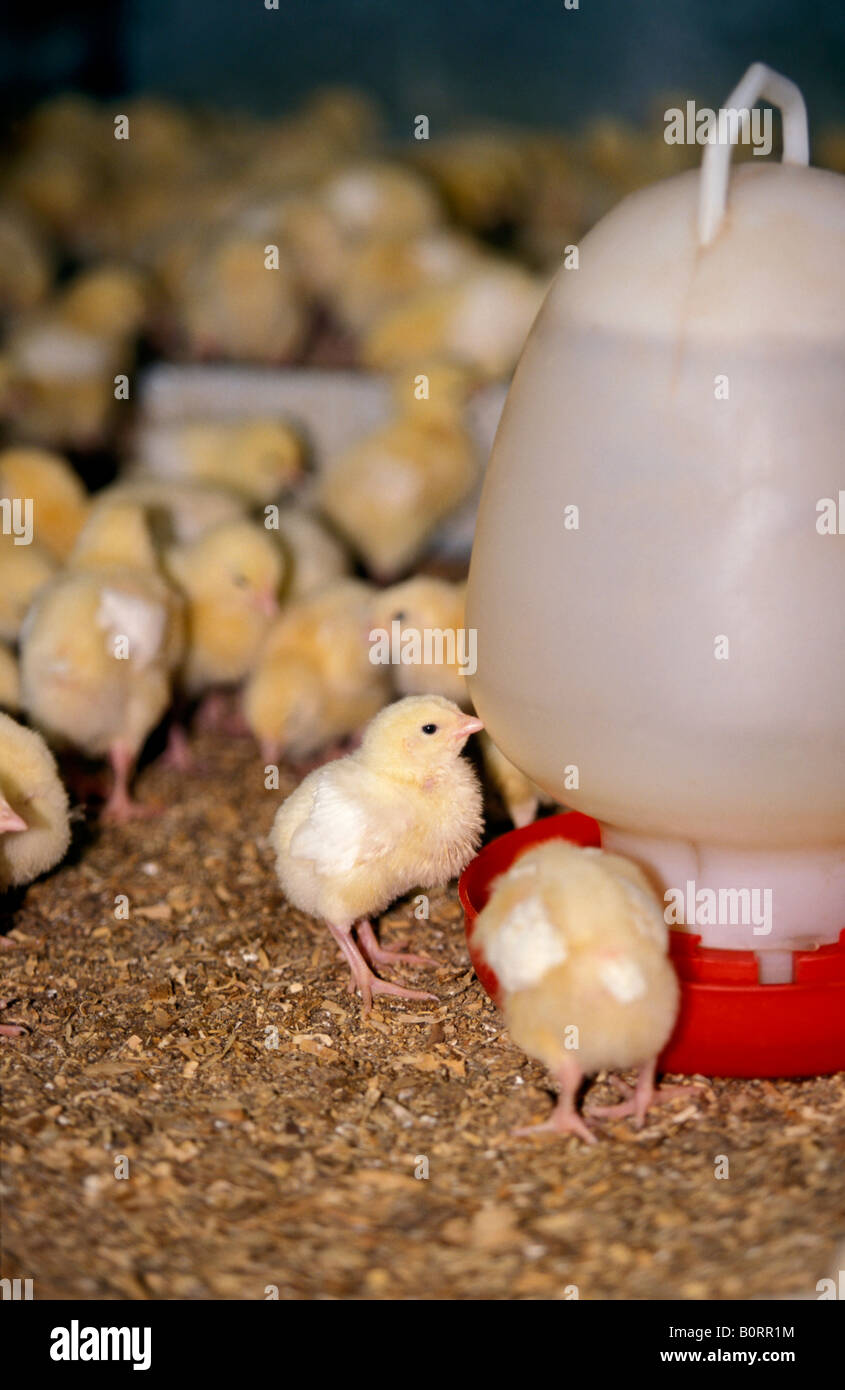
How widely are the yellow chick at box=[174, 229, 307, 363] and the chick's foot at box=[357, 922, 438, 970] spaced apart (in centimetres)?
299

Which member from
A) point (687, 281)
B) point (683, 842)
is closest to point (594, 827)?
point (683, 842)

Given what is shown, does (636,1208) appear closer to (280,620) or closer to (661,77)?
(280,620)

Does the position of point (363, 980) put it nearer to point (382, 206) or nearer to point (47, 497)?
point (47, 497)

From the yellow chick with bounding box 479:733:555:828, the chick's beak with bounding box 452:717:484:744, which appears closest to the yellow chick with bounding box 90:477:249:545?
the yellow chick with bounding box 479:733:555:828

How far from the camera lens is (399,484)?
412 centimetres

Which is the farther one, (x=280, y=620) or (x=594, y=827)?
(x=280, y=620)

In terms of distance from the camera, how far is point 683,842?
2.16 m

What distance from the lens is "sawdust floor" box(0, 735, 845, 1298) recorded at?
182 centimetres

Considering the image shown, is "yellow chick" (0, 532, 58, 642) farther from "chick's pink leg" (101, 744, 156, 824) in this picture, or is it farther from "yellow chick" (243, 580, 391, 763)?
"yellow chick" (243, 580, 391, 763)

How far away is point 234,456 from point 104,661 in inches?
56.5

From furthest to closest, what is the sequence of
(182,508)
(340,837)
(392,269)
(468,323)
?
(392,269)
(468,323)
(182,508)
(340,837)

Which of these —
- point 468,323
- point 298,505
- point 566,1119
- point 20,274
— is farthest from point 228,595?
point 20,274

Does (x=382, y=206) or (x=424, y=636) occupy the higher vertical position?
(x=382, y=206)

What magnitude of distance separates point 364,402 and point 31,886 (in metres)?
2.43
